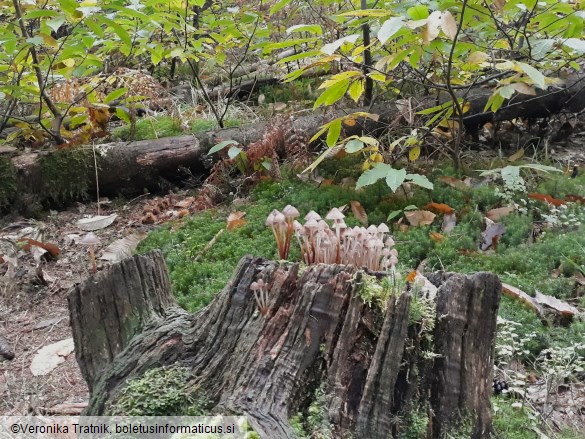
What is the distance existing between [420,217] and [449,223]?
264 millimetres

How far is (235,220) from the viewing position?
5.48 meters

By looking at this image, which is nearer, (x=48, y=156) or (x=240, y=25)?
(x=48, y=156)

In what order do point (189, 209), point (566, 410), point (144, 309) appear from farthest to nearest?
point (189, 209) < point (566, 410) < point (144, 309)

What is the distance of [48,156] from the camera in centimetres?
650

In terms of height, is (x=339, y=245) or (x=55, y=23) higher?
(x=55, y=23)

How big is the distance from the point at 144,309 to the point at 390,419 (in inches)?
53.7

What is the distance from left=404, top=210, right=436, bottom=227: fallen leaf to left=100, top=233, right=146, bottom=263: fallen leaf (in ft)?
8.58

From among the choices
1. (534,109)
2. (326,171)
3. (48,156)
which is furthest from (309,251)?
(534,109)

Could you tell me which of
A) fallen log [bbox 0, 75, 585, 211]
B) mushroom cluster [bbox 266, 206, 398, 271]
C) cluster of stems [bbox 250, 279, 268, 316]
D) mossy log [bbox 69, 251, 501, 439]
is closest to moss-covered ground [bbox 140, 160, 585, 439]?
fallen log [bbox 0, 75, 585, 211]

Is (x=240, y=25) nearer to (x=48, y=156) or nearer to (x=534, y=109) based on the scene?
(x=48, y=156)

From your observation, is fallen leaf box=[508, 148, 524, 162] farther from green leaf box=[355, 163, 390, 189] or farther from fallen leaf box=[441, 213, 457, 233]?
green leaf box=[355, 163, 390, 189]

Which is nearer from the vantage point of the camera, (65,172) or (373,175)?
(373,175)

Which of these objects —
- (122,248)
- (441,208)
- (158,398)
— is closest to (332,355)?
(158,398)

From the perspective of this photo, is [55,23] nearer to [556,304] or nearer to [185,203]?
[185,203]
